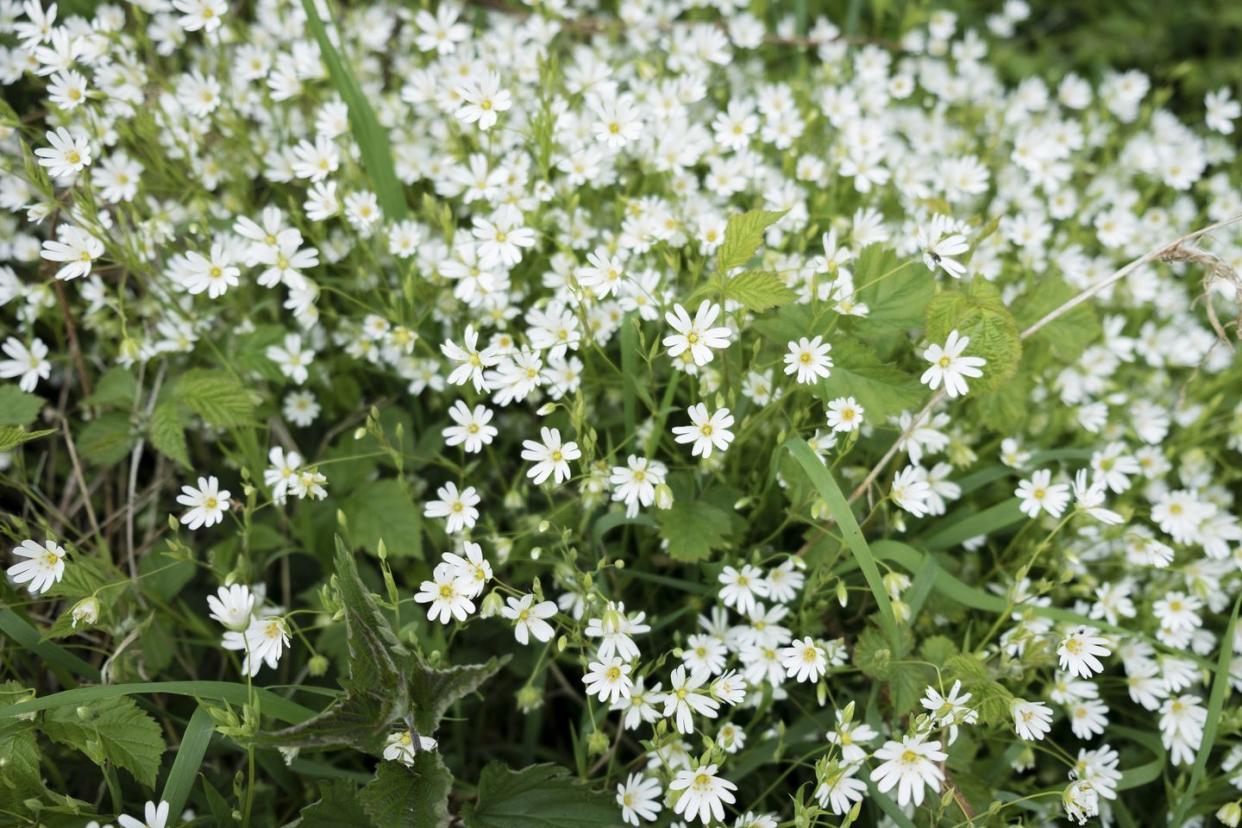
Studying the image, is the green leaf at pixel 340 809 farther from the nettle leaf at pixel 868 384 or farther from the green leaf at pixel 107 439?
the nettle leaf at pixel 868 384

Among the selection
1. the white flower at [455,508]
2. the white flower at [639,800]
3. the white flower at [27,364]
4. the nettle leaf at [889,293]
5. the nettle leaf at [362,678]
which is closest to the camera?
the nettle leaf at [362,678]

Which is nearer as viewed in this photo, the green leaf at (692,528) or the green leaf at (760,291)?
the green leaf at (760,291)

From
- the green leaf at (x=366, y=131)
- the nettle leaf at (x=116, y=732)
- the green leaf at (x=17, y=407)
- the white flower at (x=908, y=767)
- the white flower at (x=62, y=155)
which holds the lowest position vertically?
the white flower at (x=908, y=767)

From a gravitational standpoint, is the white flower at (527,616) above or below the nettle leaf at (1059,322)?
above

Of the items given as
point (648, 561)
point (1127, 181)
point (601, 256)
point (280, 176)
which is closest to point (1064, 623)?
point (648, 561)

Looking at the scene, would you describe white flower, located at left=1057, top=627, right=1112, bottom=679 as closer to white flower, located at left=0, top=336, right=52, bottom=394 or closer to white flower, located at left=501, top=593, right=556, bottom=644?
white flower, located at left=501, top=593, right=556, bottom=644

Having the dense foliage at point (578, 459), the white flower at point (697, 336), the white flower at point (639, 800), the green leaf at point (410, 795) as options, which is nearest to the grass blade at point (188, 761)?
the dense foliage at point (578, 459)

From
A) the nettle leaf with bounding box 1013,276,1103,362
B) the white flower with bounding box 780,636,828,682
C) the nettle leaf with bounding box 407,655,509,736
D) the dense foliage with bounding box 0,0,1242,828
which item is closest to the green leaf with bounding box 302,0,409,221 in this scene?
the dense foliage with bounding box 0,0,1242,828
